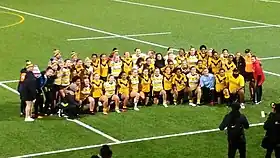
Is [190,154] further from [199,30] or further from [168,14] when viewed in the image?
[168,14]

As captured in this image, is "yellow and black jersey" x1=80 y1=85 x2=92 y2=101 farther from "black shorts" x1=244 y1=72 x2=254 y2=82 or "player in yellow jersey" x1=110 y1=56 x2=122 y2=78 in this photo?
"black shorts" x1=244 y1=72 x2=254 y2=82

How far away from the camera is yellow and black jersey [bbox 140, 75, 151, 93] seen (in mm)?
22422

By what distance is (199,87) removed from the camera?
22.8 m

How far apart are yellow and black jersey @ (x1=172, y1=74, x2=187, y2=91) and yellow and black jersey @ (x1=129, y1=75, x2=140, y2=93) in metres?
1.14

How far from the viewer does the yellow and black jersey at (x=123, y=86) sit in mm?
22031

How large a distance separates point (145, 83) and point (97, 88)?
5.25 ft

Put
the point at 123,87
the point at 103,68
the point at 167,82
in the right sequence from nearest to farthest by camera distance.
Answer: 1. the point at 123,87
2. the point at 167,82
3. the point at 103,68

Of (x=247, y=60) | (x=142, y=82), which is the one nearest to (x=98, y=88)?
(x=142, y=82)

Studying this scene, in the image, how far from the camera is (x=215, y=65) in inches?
920

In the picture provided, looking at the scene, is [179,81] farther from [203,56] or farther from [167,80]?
[203,56]

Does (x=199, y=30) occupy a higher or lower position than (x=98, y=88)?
higher

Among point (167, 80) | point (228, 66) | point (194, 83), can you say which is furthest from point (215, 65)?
point (167, 80)

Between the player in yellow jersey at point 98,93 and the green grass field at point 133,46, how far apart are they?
0.38 metres

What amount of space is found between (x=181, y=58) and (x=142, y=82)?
81.5 inches
